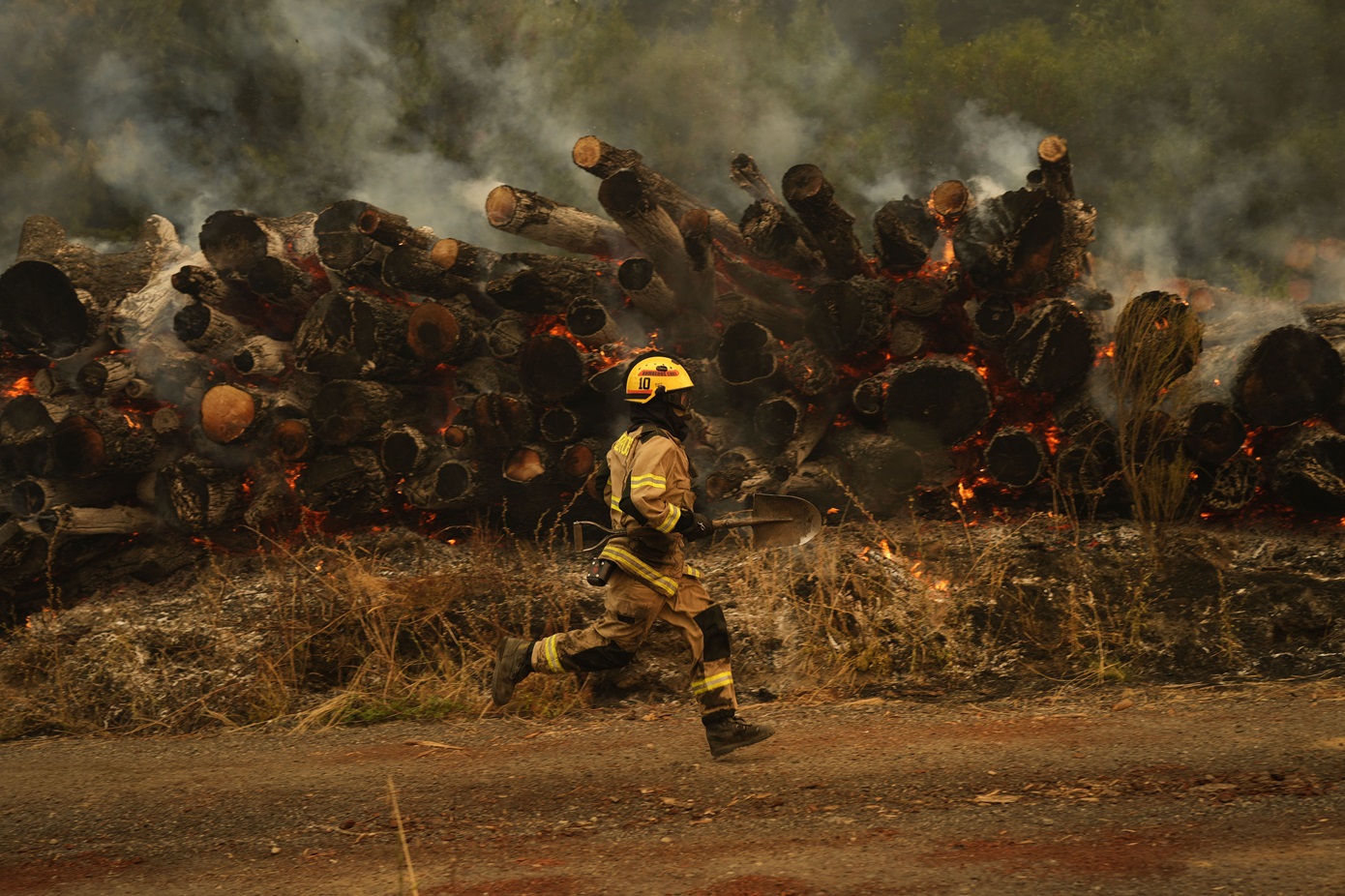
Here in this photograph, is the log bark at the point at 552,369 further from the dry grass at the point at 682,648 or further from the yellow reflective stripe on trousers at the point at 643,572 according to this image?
the yellow reflective stripe on trousers at the point at 643,572

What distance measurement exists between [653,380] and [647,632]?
1.20 metres

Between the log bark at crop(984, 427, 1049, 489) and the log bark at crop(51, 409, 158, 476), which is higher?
the log bark at crop(51, 409, 158, 476)

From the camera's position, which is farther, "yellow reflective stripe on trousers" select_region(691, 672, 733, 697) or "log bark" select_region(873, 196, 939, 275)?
"log bark" select_region(873, 196, 939, 275)

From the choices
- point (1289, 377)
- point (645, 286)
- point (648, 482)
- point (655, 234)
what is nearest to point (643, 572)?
point (648, 482)

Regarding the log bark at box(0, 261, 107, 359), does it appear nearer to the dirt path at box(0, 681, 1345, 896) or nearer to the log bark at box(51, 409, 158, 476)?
the log bark at box(51, 409, 158, 476)

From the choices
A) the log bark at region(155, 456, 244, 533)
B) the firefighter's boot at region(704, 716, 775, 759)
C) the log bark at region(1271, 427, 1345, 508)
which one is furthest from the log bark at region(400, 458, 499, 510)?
the log bark at region(1271, 427, 1345, 508)

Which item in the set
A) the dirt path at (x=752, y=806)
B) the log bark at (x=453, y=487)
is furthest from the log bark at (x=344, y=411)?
the dirt path at (x=752, y=806)

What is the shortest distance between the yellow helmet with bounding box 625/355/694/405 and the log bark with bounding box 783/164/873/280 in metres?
2.38

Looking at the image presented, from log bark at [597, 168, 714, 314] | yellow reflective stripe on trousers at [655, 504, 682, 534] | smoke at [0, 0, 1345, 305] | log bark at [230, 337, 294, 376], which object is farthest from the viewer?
smoke at [0, 0, 1345, 305]

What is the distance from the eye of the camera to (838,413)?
7371mm

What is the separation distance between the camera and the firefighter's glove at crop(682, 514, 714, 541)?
475 centimetres

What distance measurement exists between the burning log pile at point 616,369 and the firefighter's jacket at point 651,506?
2.22 meters

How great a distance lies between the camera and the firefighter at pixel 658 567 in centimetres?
469

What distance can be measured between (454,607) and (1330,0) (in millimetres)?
15094
